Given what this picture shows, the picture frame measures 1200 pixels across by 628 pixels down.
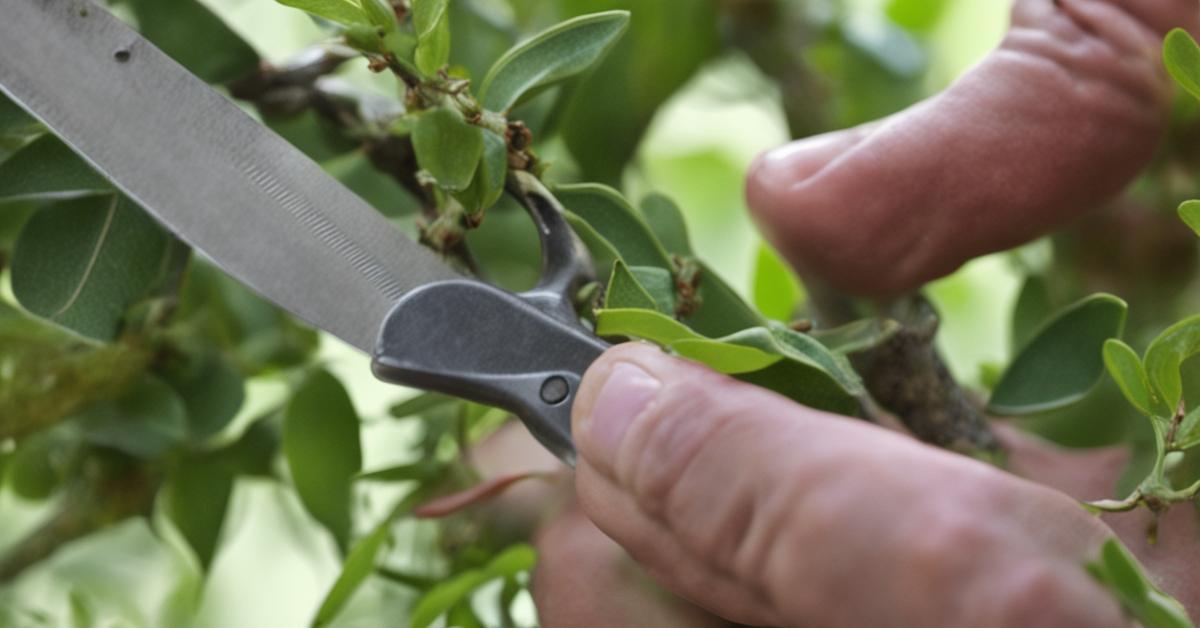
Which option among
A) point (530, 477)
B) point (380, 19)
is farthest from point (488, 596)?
point (380, 19)

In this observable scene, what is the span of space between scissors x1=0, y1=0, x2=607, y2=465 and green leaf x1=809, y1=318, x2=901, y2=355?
0.06 metres

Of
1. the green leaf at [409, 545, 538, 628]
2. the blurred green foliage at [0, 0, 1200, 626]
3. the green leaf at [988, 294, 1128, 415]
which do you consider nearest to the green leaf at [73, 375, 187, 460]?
the blurred green foliage at [0, 0, 1200, 626]

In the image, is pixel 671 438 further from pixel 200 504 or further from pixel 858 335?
pixel 200 504

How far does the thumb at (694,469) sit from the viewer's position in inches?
8.0

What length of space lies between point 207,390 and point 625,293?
6.5 inches

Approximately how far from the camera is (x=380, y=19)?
0.80ft

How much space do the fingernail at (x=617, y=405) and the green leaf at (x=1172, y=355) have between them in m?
0.10

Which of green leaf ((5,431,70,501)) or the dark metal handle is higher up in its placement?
the dark metal handle

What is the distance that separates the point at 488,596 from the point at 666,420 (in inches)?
5.4

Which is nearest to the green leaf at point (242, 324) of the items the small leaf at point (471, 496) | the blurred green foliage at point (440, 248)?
the blurred green foliage at point (440, 248)

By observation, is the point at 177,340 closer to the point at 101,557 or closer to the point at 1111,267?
the point at 101,557

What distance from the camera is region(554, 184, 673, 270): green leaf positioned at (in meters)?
0.27

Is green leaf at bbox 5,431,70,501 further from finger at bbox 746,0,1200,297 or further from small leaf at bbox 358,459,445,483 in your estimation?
finger at bbox 746,0,1200,297

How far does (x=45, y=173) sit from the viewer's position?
11.1 inches
